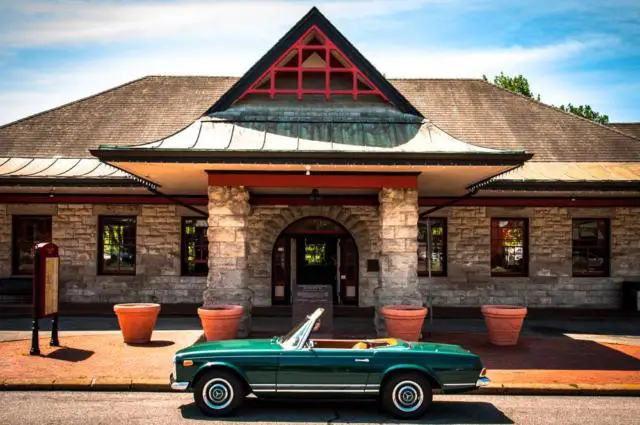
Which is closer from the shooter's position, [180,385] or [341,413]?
[180,385]

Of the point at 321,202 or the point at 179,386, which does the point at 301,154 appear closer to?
the point at 321,202

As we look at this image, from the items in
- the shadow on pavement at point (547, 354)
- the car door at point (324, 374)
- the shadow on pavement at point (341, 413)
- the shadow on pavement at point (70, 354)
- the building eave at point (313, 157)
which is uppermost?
the building eave at point (313, 157)

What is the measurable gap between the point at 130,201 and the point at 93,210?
1.14 m

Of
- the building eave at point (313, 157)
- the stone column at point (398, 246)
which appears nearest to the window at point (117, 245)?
the building eave at point (313, 157)

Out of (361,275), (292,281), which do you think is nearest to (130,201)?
(292,281)

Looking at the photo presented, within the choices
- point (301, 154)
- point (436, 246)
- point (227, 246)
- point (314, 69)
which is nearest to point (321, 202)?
point (314, 69)

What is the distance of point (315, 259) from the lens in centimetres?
1842

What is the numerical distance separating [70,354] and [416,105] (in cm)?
1323

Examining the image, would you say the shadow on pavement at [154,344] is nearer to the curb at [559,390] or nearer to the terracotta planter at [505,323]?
the curb at [559,390]

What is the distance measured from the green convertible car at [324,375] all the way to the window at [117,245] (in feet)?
35.2

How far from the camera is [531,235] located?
1781 centimetres

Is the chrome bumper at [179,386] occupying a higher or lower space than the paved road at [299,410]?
higher

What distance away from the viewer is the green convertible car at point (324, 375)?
7684mm

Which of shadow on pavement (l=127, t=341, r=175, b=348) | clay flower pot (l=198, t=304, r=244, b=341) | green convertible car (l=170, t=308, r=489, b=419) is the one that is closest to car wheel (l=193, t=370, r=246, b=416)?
green convertible car (l=170, t=308, r=489, b=419)
